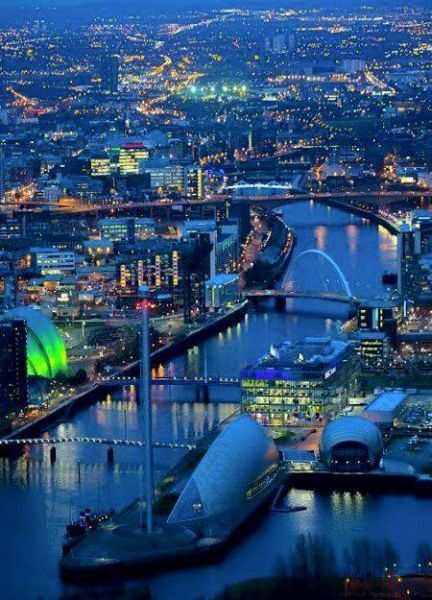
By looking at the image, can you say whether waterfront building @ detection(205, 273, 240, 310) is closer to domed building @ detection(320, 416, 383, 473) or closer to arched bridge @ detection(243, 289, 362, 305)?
arched bridge @ detection(243, 289, 362, 305)

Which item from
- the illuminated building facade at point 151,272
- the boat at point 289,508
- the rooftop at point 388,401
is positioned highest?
the illuminated building facade at point 151,272

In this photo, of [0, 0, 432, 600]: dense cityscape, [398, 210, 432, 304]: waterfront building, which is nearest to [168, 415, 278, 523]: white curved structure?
[0, 0, 432, 600]: dense cityscape

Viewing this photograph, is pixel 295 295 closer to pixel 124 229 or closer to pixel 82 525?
pixel 124 229

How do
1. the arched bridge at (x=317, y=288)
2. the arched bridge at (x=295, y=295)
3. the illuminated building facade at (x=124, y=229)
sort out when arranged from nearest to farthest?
the arched bridge at (x=295, y=295) < the arched bridge at (x=317, y=288) < the illuminated building facade at (x=124, y=229)

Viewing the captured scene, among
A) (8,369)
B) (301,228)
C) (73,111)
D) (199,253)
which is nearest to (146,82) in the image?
(73,111)

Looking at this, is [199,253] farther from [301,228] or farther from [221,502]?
[221,502]

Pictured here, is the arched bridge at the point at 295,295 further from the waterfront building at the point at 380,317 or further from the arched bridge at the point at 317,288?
the waterfront building at the point at 380,317

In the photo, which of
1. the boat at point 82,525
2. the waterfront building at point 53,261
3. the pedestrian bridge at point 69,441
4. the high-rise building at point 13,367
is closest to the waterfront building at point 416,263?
the waterfront building at point 53,261
